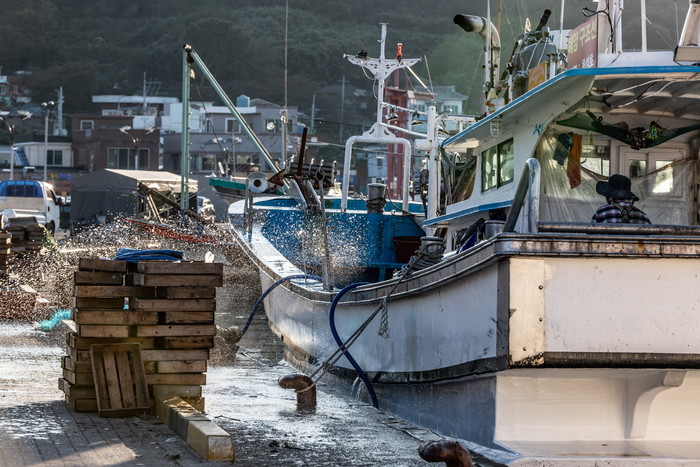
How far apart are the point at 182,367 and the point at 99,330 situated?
2.39ft

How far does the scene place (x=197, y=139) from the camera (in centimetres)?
9775

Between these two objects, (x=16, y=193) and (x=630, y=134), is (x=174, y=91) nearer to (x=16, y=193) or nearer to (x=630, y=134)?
(x=16, y=193)

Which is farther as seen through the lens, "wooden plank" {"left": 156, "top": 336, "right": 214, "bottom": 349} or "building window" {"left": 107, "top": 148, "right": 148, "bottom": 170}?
"building window" {"left": 107, "top": 148, "right": 148, "bottom": 170}

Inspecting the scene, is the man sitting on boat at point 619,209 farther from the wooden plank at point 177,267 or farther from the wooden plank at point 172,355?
the wooden plank at point 172,355

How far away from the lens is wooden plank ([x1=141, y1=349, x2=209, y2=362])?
8797 millimetres

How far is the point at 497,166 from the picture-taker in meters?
11.5

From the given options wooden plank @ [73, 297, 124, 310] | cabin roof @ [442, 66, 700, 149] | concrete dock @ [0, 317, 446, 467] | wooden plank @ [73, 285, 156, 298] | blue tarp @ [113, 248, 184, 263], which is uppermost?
cabin roof @ [442, 66, 700, 149]

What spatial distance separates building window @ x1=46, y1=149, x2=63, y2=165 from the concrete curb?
100952 mm

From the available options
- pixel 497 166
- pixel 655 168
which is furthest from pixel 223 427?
pixel 655 168

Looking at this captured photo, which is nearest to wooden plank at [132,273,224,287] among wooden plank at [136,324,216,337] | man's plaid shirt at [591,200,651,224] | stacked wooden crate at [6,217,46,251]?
wooden plank at [136,324,216,337]

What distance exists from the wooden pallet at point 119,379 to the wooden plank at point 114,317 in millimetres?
190

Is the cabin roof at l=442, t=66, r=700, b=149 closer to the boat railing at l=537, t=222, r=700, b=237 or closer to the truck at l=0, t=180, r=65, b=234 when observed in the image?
the boat railing at l=537, t=222, r=700, b=237

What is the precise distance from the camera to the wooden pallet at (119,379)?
27.9 ft

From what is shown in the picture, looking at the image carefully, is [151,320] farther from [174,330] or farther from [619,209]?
[619,209]
